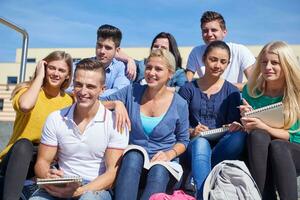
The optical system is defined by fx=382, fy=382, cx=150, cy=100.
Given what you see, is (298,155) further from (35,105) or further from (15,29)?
(15,29)

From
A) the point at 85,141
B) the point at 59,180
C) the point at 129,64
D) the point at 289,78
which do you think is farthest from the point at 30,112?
the point at 289,78

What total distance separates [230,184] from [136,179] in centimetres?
63

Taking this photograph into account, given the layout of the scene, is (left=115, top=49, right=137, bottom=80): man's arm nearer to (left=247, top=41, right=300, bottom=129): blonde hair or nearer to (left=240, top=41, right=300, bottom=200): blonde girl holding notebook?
(left=240, top=41, right=300, bottom=200): blonde girl holding notebook

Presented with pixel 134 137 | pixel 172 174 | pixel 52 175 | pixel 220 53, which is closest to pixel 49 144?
pixel 52 175

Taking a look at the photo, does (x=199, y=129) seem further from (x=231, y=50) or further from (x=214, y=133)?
(x=231, y=50)

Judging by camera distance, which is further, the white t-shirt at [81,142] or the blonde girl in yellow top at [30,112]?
the white t-shirt at [81,142]

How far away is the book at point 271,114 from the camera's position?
2798 mm

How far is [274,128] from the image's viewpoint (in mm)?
2861

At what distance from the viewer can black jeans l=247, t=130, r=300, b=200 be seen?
254 cm

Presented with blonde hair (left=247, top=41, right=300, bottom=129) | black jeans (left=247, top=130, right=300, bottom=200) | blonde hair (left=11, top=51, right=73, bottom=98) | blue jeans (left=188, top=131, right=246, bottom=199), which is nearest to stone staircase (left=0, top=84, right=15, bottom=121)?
blonde hair (left=11, top=51, right=73, bottom=98)

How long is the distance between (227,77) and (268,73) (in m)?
1.19

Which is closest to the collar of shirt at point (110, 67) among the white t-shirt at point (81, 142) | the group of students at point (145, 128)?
the group of students at point (145, 128)

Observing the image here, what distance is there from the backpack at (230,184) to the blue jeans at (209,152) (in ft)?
0.67

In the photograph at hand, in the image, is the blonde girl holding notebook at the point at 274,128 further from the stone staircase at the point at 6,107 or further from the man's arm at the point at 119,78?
the stone staircase at the point at 6,107
